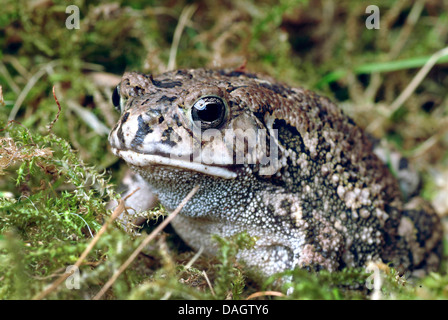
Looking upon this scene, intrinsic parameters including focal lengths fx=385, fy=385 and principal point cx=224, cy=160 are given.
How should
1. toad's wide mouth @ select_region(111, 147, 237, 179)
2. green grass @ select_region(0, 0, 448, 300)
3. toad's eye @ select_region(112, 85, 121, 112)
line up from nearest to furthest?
green grass @ select_region(0, 0, 448, 300)
toad's wide mouth @ select_region(111, 147, 237, 179)
toad's eye @ select_region(112, 85, 121, 112)

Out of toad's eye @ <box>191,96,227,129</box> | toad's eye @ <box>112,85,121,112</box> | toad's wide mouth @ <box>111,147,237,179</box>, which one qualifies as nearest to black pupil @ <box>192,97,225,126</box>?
toad's eye @ <box>191,96,227,129</box>

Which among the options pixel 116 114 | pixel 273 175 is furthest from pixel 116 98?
pixel 273 175

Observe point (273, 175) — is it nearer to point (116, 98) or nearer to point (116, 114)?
point (116, 98)

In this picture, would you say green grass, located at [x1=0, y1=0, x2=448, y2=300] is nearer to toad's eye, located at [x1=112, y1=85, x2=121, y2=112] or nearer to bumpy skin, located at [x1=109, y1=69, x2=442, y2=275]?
bumpy skin, located at [x1=109, y1=69, x2=442, y2=275]

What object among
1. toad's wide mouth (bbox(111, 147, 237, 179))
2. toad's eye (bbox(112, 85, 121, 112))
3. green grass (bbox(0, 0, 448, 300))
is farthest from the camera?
toad's eye (bbox(112, 85, 121, 112))

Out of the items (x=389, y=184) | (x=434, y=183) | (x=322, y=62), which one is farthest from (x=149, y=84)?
(x=434, y=183)

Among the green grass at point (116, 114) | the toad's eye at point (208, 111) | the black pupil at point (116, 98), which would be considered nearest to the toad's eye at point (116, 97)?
the black pupil at point (116, 98)
